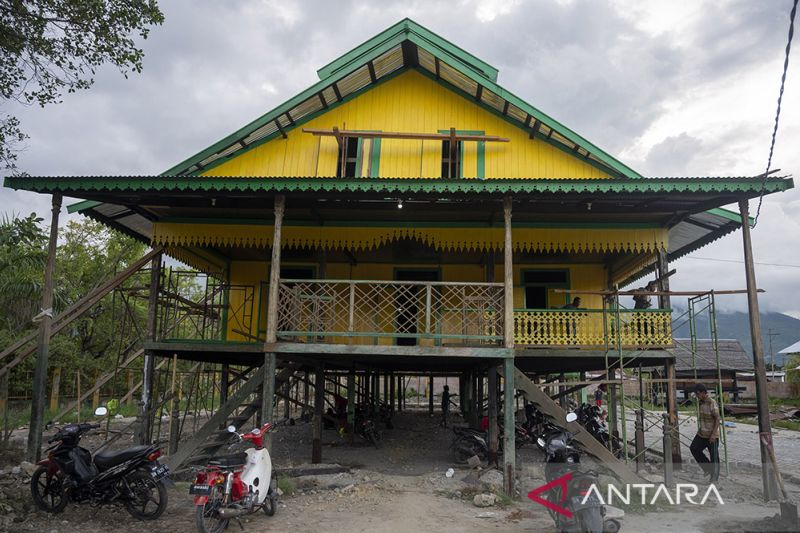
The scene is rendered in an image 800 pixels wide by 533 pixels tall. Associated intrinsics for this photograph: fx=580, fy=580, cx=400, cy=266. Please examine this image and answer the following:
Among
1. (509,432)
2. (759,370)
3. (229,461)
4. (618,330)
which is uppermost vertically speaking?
(618,330)

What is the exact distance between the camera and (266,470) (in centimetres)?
800

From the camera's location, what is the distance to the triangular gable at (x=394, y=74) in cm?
1216

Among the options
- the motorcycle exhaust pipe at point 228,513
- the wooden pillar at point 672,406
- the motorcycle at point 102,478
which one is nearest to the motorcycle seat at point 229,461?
the motorcycle exhaust pipe at point 228,513

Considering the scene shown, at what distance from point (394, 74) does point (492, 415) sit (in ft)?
26.1

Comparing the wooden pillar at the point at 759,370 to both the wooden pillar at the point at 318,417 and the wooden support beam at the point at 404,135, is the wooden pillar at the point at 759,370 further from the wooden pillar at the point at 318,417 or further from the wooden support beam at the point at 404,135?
the wooden pillar at the point at 318,417

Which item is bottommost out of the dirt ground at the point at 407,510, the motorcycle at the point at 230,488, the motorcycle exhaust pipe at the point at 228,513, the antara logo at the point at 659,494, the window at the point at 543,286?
the dirt ground at the point at 407,510

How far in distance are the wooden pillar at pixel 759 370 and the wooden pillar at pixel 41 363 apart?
38.0 ft

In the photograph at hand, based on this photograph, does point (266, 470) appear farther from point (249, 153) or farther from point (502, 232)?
point (249, 153)

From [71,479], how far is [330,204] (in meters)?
6.58

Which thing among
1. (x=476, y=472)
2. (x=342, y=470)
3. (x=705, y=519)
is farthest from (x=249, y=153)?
(x=705, y=519)

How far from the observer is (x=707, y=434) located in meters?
10.3

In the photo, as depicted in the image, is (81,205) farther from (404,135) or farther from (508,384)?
(508,384)

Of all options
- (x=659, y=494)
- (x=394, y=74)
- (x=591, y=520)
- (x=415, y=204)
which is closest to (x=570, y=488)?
(x=591, y=520)

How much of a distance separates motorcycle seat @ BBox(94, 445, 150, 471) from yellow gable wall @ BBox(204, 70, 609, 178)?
6.73 m
